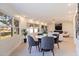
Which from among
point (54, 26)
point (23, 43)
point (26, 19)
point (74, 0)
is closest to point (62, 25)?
point (54, 26)

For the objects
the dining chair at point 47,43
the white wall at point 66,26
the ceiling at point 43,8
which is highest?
the ceiling at point 43,8

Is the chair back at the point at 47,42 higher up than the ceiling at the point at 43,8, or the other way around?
the ceiling at the point at 43,8

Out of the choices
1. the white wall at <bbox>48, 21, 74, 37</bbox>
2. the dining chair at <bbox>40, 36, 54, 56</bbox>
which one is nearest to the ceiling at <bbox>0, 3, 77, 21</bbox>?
the dining chair at <bbox>40, 36, 54, 56</bbox>

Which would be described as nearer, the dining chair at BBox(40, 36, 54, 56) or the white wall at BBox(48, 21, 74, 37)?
the dining chair at BBox(40, 36, 54, 56)

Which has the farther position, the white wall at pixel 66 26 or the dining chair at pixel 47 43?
the white wall at pixel 66 26

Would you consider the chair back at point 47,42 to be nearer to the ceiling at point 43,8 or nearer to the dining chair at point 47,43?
the dining chair at point 47,43

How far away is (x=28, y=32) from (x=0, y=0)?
21.4ft

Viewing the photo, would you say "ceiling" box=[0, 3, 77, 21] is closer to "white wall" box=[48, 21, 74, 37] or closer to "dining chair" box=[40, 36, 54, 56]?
"dining chair" box=[40, 36, 54, 56]

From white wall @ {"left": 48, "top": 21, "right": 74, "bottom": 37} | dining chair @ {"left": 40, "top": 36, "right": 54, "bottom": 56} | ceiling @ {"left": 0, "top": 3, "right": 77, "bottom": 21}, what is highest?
ceiling @ {"left": 0, "top": 3, "right": 77, "bottom": 21}

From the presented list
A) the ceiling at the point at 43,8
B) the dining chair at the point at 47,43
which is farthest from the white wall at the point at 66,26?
the dining chair at the point at 47,43

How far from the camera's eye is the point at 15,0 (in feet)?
11.4

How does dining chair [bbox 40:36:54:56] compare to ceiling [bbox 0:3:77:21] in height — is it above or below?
below

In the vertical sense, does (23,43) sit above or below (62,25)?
below

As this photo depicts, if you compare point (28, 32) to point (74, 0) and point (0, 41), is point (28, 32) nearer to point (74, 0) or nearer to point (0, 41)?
point (0, 41)
